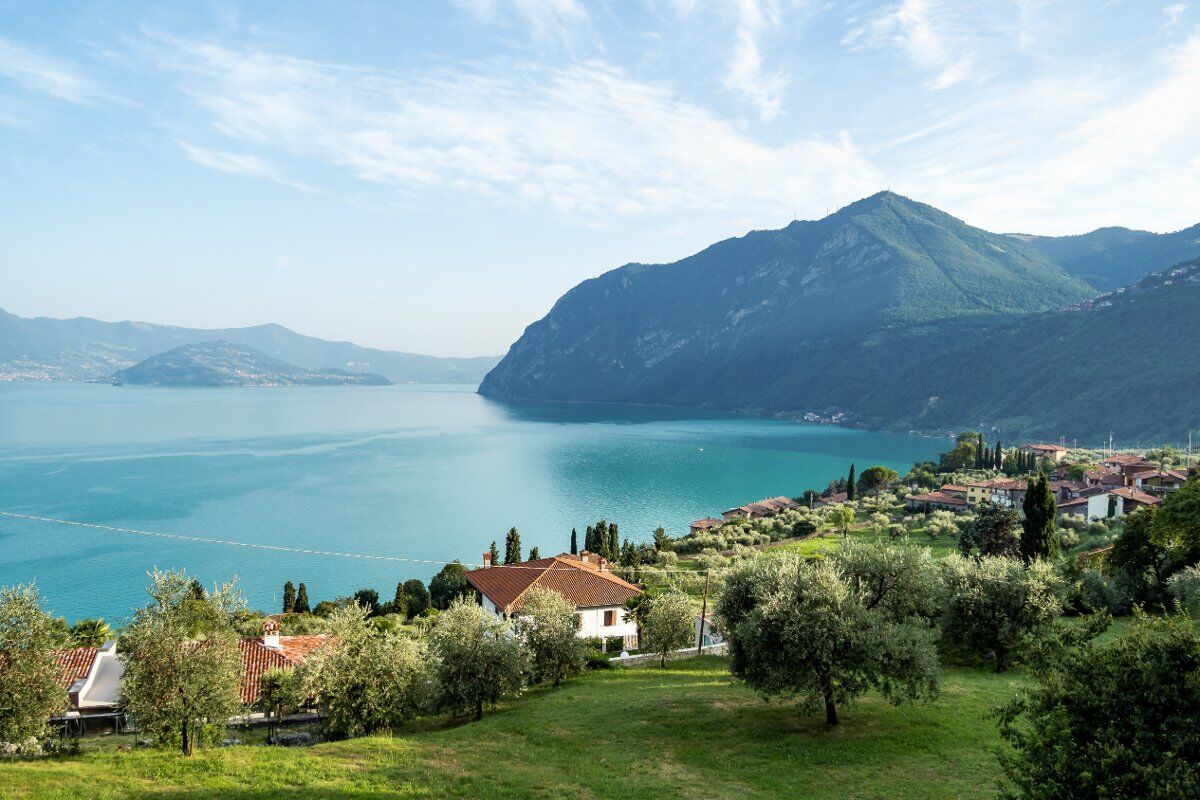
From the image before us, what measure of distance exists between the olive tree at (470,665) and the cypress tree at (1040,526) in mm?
36941

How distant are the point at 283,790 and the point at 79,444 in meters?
192

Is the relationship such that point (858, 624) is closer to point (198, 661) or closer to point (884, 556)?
point (884, 556)

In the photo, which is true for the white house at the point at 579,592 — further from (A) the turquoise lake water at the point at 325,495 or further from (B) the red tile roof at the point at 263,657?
(A) the turquoise lake water at the point at 325,495

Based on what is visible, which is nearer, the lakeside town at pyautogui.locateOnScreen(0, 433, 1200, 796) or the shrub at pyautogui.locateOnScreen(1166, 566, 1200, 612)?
the lakeside town at pyautogui.locateOnScreen(0, 433, 1200, 796)

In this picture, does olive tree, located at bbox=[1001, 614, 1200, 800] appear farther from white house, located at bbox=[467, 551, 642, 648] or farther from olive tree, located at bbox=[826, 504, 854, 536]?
olive tree, located at bbox=[826, 504, 854, 536]

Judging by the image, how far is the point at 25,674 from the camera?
17.5m

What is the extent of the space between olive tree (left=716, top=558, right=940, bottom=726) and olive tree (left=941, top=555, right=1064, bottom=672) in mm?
→ 10187

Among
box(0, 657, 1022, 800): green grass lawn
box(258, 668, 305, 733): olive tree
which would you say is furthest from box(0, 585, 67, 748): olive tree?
box(258, 668, 305, 733): olive tree

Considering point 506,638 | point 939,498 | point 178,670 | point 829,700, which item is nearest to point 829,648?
point 829,700

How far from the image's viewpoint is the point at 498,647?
25.6 metres

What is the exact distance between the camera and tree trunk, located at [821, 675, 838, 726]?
1964 cm

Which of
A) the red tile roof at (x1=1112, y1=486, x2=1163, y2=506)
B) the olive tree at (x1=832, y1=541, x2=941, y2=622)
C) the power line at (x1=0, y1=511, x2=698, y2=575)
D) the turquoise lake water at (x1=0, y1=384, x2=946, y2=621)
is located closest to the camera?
the olive tree at (x1=832, y1=541, x2=941, y2=622)

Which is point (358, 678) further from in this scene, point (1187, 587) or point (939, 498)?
point (939, 498)

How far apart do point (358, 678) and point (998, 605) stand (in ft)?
81.4
